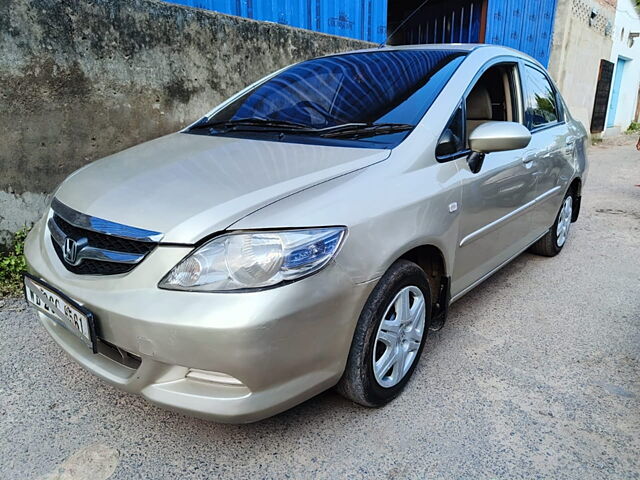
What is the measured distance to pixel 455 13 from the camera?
27.5 ft

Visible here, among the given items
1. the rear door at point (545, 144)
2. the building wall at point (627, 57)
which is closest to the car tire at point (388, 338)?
the rear door at point (545, 144)

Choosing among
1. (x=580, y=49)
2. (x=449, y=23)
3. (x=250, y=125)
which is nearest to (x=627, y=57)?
(x=580, y=49)

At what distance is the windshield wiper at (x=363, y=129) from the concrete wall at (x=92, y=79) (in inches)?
87.3

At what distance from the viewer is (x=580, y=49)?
11.3 metres

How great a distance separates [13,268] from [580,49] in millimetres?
12315

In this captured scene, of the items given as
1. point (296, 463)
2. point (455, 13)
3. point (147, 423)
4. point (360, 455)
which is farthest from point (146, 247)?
point (455, 13)

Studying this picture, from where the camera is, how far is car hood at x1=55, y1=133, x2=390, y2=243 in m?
1.67

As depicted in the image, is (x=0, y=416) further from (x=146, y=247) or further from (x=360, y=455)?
(x=360, y=455)

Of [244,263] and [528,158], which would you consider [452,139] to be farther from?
[244,263]

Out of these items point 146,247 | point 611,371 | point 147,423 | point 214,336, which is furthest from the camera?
point 611,371

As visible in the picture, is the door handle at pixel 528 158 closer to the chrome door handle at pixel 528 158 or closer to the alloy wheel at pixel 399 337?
the chrome door handle at pixel 528 158

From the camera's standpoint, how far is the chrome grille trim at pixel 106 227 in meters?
1.65

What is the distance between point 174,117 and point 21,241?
1549 mm

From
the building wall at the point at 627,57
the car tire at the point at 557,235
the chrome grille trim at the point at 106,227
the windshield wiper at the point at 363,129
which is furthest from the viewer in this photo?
the building wall at the point at 627,57
